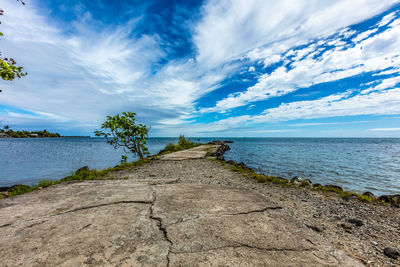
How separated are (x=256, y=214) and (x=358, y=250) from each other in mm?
1026

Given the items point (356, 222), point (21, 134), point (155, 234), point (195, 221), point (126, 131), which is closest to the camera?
point (155, 234)

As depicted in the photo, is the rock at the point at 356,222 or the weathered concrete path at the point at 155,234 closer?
the weathered concrete path at the point at 155,234

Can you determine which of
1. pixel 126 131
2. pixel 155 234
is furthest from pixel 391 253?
pixel 126 131

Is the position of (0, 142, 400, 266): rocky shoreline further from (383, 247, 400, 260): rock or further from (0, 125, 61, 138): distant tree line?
(0, 125, 61, 138): distant tree line

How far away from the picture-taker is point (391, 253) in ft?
5.49

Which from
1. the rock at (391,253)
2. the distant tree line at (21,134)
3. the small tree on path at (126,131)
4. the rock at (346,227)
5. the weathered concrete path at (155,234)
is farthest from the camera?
the distant tree line at (21,134)

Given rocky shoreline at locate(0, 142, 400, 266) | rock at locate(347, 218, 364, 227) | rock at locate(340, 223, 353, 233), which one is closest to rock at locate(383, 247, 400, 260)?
rocky shoreline at locate(0, 142, 400, 266)

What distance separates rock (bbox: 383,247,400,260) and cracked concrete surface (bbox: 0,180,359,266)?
2.18 ft

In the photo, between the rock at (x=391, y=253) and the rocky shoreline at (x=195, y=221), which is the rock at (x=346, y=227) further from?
the rock at (x=391, y=253)

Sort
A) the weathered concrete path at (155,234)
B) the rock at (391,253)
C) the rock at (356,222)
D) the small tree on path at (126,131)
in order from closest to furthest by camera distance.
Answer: the weathered concrete path at (155,234) → the rock at (391,253) → the rock at (356,222) → the small tree on path at (126,131)

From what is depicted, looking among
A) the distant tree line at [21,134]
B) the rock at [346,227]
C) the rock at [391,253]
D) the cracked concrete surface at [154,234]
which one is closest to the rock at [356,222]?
the rock at [346,227]

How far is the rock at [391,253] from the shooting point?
5.42 feet

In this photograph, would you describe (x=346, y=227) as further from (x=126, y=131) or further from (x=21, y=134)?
(x=21, y=134)

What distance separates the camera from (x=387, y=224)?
2.41 meters
